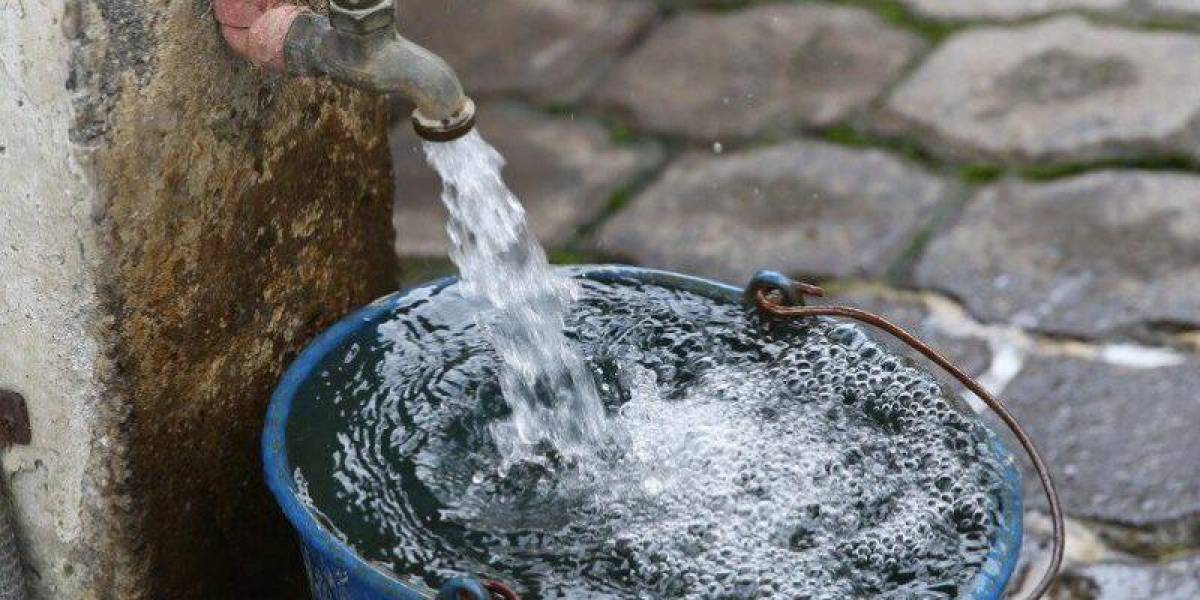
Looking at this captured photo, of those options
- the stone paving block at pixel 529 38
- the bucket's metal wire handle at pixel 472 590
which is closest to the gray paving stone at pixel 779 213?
the stone paving block at pixel 529 38

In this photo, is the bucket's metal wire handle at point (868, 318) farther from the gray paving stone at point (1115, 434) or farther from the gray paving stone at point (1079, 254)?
the gray paving stone at point (1079, 254)

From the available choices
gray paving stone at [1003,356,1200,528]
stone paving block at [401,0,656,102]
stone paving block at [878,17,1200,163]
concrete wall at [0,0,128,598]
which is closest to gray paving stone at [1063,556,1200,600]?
gray paving stone at [1003,356,1200,528]

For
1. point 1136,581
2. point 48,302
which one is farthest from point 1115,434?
point 48,302

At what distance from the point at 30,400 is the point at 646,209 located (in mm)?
2071

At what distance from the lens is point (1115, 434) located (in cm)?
316

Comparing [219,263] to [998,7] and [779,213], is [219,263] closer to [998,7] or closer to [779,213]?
[779,213]

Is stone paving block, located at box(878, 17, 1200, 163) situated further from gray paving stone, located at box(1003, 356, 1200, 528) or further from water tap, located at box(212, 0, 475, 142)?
water tap, located at box(212, 0, 475, 142)

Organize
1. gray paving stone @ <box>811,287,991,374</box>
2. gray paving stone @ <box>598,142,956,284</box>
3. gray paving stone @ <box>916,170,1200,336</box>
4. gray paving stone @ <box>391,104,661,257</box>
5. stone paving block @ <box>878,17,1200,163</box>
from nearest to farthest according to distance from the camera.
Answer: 1. gray paving stone @ <box>811,287,991,374</box>
2. gray paving stone @ <box>916,170,1200,336</box>
3. gray paving stone @ <box>598,142,956,284</box>
4. gray paving stone @ <box>391,104,661,257</box>
5. stone paving block @ <box>878,17,1200,163</box>

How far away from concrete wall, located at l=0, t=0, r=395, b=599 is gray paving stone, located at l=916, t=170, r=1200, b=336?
1.66 metres

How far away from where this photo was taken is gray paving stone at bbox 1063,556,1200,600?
278cm

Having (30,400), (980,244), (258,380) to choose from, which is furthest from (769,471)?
(980,244)

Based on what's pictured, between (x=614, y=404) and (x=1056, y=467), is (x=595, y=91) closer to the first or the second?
(x=1056, y=467)

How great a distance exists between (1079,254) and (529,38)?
1.81 meters

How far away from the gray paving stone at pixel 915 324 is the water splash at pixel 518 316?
122 centimetres
